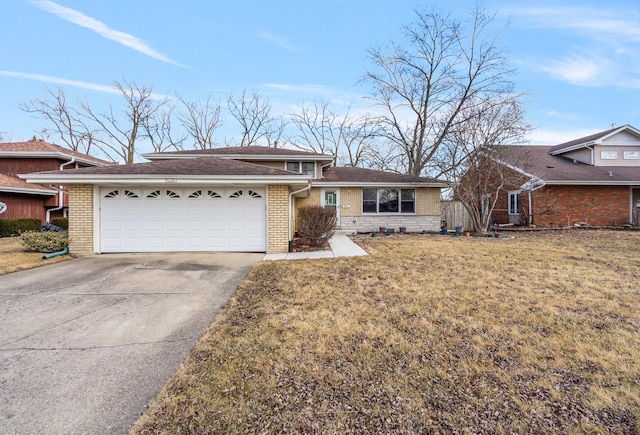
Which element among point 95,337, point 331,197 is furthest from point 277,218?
point 331,197

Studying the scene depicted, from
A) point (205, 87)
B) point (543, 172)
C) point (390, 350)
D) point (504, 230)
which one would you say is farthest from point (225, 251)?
point (205, 87)

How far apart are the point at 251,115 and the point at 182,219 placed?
954 inches

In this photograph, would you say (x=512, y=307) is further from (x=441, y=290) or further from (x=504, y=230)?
(x=504, y=230)

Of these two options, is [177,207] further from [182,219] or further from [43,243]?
[43,243]

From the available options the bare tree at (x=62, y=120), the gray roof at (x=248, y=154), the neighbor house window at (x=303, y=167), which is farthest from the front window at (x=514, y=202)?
the bare tree at (x=62, y=120)

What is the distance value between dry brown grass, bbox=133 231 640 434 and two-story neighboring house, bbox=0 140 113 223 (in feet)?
51.6

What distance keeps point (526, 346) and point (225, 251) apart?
7.69m

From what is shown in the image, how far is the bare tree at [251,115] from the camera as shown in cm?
3039

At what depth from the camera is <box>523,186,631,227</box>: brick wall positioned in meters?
16.7

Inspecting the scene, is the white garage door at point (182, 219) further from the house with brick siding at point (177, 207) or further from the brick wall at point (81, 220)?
the brick wall at point (81, 220)

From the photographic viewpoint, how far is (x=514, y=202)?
1833 cm

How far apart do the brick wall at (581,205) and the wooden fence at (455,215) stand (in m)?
3.25

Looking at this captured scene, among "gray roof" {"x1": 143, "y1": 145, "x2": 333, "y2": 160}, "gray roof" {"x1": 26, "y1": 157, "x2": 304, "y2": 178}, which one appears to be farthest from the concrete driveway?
"gray roof" {"x1": 143, "y1": 145, "x2": 333, "y2": 160}

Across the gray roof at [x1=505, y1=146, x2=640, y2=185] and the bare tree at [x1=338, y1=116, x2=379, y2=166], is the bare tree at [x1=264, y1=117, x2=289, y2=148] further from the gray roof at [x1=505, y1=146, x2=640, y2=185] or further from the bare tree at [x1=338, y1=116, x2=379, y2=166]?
the gray roof at [x1=505, y1=146, x2=640, y2=185]
